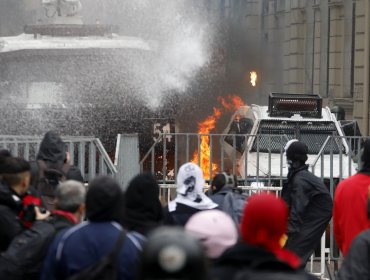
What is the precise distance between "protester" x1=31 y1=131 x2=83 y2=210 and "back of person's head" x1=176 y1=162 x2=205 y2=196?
770 mm

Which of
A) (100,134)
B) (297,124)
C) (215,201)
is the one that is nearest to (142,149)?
(100,134)

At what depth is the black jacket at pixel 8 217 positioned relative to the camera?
7.31 metres

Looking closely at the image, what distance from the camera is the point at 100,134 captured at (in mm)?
18656

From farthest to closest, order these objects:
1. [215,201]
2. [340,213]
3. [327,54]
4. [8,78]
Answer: [327,54] < [8,78] < [215,201] < [340,213]

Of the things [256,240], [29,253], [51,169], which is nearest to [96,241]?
[29,253]

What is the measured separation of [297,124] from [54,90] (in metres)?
3.59

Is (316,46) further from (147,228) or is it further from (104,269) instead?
(104,269)

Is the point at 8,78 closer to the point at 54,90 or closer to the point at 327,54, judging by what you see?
the point at 54,90

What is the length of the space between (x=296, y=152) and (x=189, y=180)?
5.66ft

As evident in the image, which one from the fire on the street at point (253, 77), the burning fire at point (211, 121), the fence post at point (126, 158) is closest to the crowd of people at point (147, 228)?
the fence post at point (126, 158)

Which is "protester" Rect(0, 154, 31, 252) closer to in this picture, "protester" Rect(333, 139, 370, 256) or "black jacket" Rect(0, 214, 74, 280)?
"black jacket" Rect(0, 214, 74, 280)

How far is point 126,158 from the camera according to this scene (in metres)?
14.7

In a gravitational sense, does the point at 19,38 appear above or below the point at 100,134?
above

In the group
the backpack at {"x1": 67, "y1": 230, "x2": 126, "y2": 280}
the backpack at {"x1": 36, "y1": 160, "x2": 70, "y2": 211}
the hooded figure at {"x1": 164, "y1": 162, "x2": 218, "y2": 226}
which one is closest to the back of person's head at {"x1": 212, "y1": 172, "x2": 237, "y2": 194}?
the hooded figure at {"x1": 164, "y1": 162, "x2": 218, "y2": 226}
